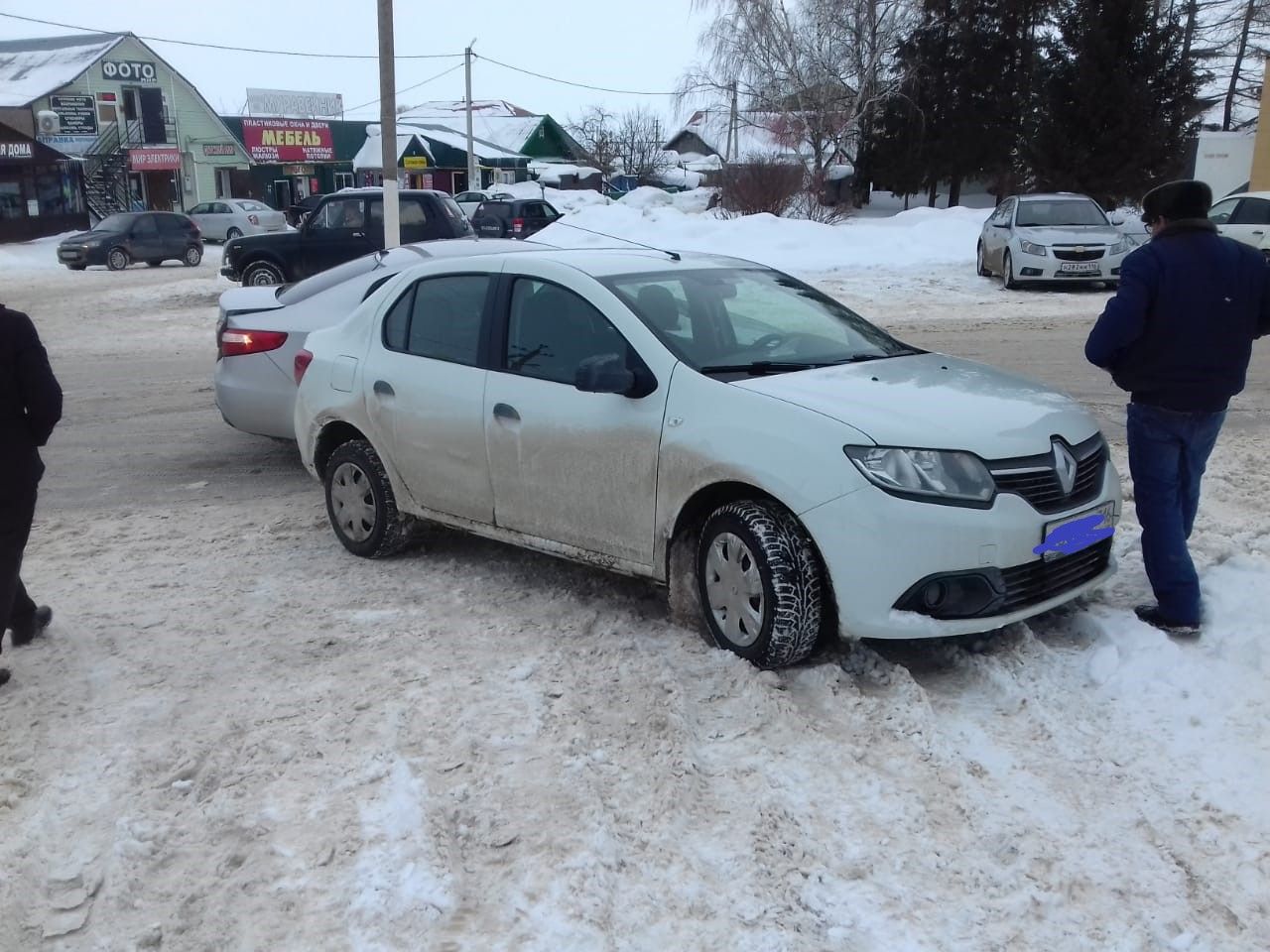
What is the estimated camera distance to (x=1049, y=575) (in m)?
4.43

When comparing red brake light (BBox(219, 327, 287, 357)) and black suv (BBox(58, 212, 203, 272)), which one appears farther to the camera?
black suv (BBox(58, 212, 203, 272))

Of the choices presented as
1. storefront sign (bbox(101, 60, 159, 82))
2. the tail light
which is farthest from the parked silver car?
the tail light

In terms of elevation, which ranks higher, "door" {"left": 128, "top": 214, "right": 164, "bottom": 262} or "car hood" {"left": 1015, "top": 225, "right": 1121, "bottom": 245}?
"car hood" {"left": 1015, "top": 225, "right": 1121, "bottom": 245}

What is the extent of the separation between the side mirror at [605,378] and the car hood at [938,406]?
0.47 metres

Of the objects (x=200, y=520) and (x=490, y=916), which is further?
(x=200, y=520)

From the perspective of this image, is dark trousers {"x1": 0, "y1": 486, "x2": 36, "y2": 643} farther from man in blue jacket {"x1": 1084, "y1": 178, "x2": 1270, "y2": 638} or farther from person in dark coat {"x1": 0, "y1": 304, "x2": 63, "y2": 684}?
man in blue jacket {"x1": 1084, "y1": 178, "x2": 1270, "y2": 638}

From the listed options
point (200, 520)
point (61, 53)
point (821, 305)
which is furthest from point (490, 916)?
point (61, 53)

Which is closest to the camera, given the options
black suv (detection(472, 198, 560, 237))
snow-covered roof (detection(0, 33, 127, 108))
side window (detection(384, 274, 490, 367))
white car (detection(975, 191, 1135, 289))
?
side window (detection(384, 274, 490, 367))

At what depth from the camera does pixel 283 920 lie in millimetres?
3129

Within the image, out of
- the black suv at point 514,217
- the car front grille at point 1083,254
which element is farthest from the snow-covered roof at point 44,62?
the car front grille at point 1083,254

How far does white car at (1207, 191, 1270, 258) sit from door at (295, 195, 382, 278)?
13.8 meters

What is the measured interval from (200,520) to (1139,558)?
5208mm

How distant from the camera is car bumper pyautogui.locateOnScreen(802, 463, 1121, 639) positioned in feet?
13.5

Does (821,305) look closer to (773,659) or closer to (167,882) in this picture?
(773,659)
